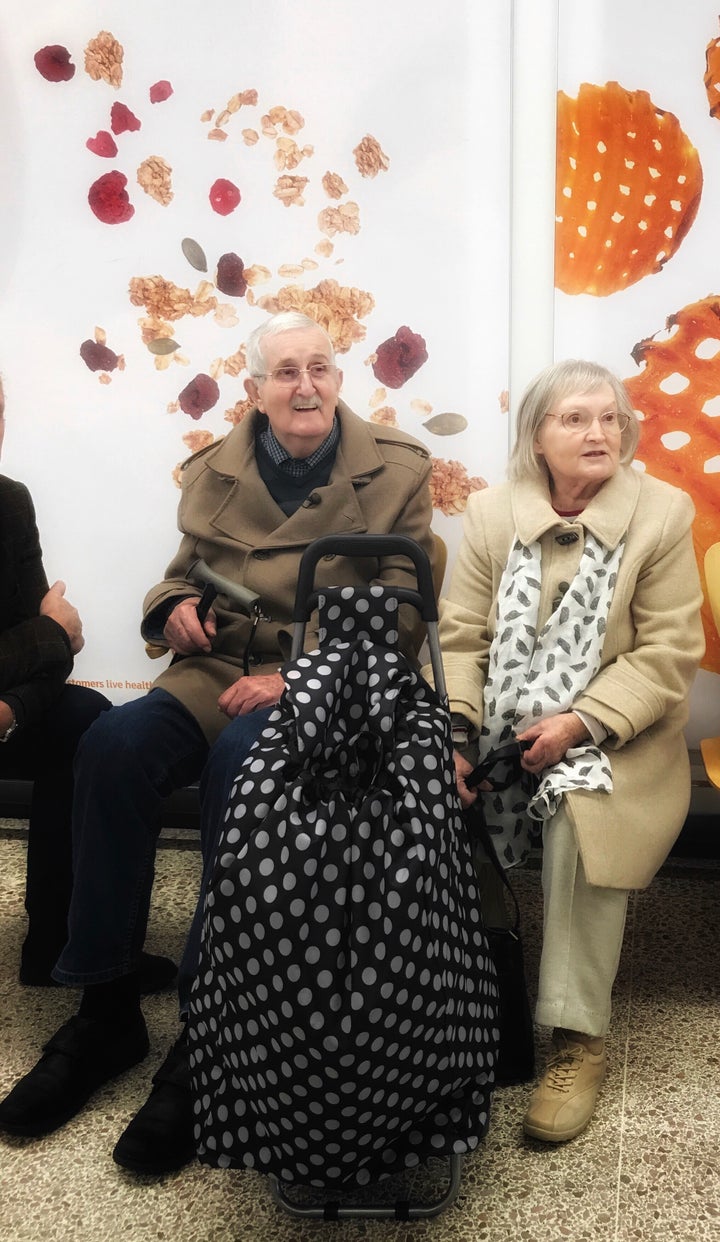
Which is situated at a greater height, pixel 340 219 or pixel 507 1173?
pixel 340 219

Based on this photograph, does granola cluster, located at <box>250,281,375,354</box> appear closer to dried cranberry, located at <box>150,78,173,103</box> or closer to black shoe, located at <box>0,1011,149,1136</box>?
dried cranberry, located at <box>150,78,173,103</box>

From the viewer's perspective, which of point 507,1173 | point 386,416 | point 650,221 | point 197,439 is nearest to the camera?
point 507,1173

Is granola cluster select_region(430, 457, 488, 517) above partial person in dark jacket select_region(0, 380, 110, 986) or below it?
above

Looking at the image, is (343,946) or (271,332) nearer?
(343,946)

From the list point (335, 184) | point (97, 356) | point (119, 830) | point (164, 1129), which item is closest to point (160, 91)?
point (335, 184)

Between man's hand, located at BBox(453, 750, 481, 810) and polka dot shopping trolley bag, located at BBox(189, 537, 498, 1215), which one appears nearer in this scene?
polka dot shopping trolley bag, located at BBox(189, 537, 498, 1215)

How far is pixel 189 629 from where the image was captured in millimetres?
2568

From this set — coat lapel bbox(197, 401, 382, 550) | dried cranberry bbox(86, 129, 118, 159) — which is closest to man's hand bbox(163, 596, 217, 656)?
coat lapel bbox(197, 401, 382, 550)

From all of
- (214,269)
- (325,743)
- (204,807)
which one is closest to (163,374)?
(214,269)

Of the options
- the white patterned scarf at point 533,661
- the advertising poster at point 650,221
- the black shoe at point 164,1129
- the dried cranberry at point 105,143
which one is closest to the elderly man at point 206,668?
the black shoe at point 164,1129

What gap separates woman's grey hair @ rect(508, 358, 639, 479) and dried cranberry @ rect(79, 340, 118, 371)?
128 centimetres

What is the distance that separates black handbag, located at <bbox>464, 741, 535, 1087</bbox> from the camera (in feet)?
7.19

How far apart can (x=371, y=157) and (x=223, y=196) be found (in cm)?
42

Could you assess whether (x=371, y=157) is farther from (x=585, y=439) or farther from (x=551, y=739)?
(x=551, y=739)
